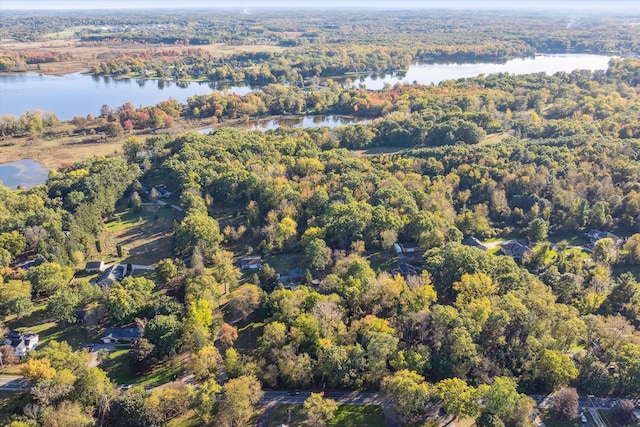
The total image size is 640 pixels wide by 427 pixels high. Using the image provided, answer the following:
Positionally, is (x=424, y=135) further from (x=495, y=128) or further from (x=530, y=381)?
(x=530, y=381)

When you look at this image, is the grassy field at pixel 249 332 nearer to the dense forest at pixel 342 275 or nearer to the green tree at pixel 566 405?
the dense forest at pixel 342 275

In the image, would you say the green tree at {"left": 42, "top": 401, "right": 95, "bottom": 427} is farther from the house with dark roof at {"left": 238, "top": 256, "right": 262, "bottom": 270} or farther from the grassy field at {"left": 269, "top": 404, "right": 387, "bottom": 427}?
the house with dark roof at {"left": 238, "top": 256, "right": 262, "bottom": 270}

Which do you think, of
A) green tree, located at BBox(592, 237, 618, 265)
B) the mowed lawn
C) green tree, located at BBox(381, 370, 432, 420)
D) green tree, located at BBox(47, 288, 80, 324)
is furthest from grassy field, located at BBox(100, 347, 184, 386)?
green tree, located at BBox(592, 237, 618, 265)

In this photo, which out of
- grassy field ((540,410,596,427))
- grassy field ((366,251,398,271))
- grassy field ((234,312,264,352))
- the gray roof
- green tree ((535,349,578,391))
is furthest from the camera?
grassy field ((366,251,398,271))

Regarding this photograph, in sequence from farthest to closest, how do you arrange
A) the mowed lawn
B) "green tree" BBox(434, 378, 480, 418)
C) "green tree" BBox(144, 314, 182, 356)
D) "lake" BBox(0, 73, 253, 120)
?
1. "lake" BBox(0, 73, 253, 120)
2. the mowed lawn
3. "green tree" BBox(144, 314, 182, 356)
4. "green tree" BBox(434, 378, 480, 418)

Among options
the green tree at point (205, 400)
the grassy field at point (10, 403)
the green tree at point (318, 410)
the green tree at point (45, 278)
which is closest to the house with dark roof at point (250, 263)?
the green tree at point (45, 278)

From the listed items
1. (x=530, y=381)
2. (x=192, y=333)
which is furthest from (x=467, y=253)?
(x=192, y=333)
